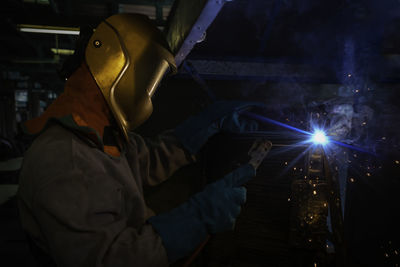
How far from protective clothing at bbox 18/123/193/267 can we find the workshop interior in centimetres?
67

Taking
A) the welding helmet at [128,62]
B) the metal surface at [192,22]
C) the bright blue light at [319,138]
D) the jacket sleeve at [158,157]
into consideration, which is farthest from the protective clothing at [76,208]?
the bright blue light at [319,138]

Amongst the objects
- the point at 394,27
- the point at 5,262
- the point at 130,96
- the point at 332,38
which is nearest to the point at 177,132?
the point at 130,96

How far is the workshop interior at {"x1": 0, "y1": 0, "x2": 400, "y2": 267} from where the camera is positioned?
4.77 feet

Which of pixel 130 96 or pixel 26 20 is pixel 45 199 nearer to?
pixel 130 96

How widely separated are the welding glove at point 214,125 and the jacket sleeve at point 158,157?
93 mm

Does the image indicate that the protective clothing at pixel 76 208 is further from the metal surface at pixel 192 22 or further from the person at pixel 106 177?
the metal surface at pixel 192 22

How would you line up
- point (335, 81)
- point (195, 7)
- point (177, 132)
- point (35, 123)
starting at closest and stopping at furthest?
point (195, 7) < point (35, 123) < point (177, 132) < point (335, 81)

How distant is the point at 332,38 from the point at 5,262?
5153 mm

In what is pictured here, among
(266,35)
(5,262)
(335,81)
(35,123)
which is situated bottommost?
(5,262)

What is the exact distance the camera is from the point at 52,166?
1018mm

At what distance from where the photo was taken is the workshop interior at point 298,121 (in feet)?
4.77

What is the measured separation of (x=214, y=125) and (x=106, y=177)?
1.14 meters

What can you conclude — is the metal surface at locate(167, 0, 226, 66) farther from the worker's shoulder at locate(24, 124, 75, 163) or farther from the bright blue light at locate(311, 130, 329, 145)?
the bright blue light at locate(311, 130, 329, 145)

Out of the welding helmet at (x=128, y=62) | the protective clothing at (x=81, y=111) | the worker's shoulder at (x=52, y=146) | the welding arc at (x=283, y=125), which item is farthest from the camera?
the welding arc at (x=283, y=125)
